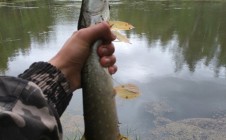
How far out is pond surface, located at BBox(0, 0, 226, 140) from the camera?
241 inches

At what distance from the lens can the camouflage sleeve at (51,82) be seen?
1.43 meters

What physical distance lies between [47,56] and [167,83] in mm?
3778

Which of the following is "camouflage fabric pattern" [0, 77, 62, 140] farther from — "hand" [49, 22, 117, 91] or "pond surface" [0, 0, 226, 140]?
"pond surface" [0, 0, 226, 140]

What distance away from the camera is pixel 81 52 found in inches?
63.4

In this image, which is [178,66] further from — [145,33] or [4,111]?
[4,111]

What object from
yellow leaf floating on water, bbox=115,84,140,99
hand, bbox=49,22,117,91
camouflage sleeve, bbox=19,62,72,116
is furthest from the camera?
yellow leaf floating on water, bbox=115,84,140,99

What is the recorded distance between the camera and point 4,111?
3.41ft

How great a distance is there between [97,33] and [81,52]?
0.14m

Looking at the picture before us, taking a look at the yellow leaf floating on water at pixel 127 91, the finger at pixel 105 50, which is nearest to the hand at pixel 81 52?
the finger at pixel 105 50

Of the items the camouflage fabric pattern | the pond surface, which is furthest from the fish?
the pond surface

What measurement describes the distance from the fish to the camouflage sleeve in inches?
4.2

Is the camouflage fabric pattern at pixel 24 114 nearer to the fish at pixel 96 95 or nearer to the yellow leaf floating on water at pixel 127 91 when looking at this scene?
the fish at pixel 96 95

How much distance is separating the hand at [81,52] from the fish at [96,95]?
0.03 m

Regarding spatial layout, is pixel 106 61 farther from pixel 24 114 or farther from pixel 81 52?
pixel 24 114
